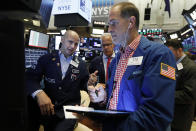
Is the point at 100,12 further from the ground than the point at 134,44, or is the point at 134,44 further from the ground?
the point at 100,12

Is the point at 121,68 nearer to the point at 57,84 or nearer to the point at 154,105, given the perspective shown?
the point at 154,105

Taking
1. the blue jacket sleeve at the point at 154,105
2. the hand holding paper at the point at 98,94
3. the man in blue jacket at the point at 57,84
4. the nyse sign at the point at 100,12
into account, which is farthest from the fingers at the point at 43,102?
the nyse sign at the point at 100,12

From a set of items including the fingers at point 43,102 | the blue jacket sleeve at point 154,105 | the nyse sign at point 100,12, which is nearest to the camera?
the blue jacket sleeve at point 154,105

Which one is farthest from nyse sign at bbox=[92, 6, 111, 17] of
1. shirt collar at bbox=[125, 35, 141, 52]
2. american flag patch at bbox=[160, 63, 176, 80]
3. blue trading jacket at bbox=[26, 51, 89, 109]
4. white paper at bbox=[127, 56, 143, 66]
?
american flag patch at bbox=[160, 63, 176, 80]

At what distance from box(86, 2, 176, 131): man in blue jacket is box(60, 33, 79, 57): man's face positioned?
0.96 m

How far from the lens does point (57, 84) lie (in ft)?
5.84

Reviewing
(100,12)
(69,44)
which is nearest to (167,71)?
(69,44)

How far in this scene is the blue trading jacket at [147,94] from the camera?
30.7 inches

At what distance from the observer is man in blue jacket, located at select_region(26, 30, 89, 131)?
1612 millimetres

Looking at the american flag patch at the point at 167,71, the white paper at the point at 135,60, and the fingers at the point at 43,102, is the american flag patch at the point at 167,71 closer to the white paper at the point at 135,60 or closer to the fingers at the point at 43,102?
the white paper at the point at 135,60

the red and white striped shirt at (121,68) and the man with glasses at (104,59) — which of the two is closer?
the red and white striped shirt at (121,68)

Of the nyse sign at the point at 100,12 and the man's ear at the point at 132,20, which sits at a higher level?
the nyse sign at the point at 100,12

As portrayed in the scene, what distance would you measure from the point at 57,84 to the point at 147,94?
4.08 ft

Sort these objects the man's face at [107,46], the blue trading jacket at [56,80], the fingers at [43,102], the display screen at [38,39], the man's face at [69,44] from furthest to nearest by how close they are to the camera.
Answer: the man's face at [107,46], the display screen at [38,39], the man's face at [69,44], the blue trading jacket at [56,80], the fingers at [43,102]
